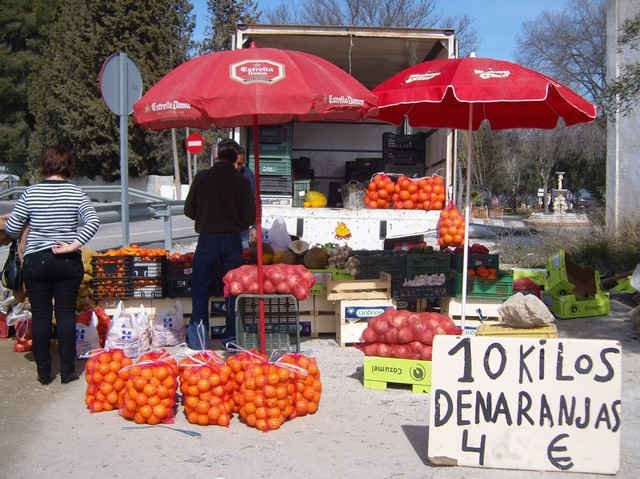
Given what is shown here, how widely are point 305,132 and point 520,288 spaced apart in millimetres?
5771

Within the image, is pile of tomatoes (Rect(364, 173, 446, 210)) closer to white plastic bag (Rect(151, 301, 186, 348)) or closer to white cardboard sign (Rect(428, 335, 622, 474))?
white plastic bag (Rect(151, 301, 186, 348))

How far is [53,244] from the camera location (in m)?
5.66

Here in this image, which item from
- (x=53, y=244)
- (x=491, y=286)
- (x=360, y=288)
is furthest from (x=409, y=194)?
(x=53, y=244)

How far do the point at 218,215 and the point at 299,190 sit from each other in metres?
4.33

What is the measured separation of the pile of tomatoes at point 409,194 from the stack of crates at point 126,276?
3.12m

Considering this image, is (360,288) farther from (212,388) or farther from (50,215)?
(50,215)

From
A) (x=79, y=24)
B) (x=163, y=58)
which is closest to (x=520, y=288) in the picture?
(x=163, y=58)

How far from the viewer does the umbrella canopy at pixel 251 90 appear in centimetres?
480

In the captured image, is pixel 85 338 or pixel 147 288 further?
pixel 147 288

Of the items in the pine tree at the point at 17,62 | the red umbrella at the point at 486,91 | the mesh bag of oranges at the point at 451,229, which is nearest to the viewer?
the red umbrella at the point at 486,91

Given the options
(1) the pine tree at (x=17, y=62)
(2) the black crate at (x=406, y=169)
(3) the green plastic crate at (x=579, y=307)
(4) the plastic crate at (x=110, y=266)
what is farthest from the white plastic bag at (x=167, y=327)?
(1) the pine tree at (x=17, y=62)

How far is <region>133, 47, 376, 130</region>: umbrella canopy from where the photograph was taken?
4801 mm

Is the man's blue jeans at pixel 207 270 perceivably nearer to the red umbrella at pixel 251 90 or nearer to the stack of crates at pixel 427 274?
the red umbrella at pixel 251 90

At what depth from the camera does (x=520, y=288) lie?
28.2 ft
